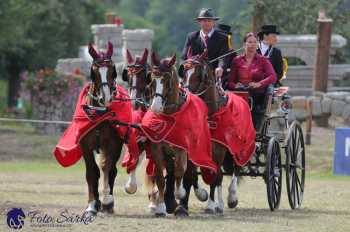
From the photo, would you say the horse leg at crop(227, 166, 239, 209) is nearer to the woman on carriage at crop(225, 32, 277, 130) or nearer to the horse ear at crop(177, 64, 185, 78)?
the woman on carriage at crop(225, 32, 277, 130)

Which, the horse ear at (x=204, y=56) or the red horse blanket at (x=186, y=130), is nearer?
the red horse blanket at (x=186, y=130)

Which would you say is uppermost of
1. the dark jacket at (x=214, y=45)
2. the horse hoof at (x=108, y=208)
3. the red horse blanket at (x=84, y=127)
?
the dark jacket at (x=214, y=45)

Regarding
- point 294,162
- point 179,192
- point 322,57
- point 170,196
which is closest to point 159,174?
point 179,192

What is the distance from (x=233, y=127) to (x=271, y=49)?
217 cm

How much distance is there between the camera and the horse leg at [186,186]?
1462 cm

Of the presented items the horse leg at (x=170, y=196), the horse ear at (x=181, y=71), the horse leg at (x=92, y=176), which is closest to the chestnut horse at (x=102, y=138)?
the horse leg at (x=92, y=176)

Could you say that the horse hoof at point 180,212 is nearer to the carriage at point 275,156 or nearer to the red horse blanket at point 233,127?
the red horse blanket at point 233,127

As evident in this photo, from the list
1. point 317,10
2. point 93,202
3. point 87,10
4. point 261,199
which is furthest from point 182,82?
point 87,10

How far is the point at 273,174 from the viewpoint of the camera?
16203mm

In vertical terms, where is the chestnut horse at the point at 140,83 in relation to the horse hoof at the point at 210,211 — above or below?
above

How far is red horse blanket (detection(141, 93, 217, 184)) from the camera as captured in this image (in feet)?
46.8

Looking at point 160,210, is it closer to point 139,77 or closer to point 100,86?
point 100,86

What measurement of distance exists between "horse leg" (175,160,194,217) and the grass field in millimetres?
123

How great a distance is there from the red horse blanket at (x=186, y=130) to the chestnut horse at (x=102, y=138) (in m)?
0.48
